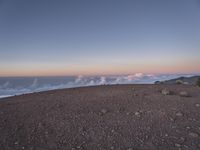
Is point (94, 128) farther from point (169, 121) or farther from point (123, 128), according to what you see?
point (169, 121)

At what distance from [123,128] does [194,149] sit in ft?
5.97

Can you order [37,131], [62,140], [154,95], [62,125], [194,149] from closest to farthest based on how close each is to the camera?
[194,149]
[62,140]
[37,131]
[62,125]
[154,95]

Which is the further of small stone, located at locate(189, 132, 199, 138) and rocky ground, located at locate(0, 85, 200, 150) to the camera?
small stone, located at locate(189, 132, 199, 138)

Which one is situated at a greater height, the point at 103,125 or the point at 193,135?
the point at 103,125

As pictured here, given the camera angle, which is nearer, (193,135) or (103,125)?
(193,135)

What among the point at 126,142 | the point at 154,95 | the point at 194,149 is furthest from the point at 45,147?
the point at 154,95

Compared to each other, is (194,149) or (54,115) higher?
(54,115)

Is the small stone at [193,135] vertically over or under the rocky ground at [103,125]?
under

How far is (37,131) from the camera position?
18.3 ft

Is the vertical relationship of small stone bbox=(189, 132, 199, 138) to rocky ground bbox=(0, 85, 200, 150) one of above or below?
below

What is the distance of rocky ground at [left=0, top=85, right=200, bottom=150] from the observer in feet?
16.2

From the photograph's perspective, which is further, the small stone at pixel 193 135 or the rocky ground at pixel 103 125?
the small stone at pixel 193 135

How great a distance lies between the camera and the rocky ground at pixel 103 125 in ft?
16.2

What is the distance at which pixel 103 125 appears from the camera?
6.00m
